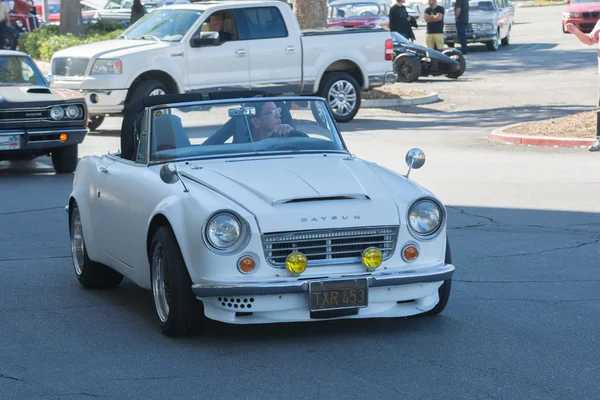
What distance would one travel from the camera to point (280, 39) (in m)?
20.6

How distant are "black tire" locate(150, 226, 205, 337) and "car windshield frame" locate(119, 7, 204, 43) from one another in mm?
13417

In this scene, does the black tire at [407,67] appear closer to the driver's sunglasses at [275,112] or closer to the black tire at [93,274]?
the black tire at [93,274]

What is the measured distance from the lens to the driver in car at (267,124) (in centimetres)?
800

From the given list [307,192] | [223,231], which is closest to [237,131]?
[307,192]

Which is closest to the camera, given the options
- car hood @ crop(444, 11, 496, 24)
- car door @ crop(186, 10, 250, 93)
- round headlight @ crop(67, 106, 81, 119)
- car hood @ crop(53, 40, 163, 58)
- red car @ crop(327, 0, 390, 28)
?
round headlight @ crop(67, 106, 81, 119)

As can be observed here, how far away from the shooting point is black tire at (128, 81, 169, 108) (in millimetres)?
19297

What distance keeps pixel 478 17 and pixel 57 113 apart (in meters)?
23.8

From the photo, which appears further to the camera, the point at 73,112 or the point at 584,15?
the point at 584,15

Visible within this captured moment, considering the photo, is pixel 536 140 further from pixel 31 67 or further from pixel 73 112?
pixel 31 67

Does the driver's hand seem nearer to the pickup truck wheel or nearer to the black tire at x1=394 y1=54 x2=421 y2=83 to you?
the pickup truck wheel

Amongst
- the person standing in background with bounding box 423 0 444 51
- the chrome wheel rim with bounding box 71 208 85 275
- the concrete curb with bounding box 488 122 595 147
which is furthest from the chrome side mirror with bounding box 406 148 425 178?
the person standing in background with bounding box 423 0 444 51

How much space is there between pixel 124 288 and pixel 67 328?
4.75 ft

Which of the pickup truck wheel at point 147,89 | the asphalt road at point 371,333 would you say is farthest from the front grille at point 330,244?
the pickup truck wheel at point 147,89

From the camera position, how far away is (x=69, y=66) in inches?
784
